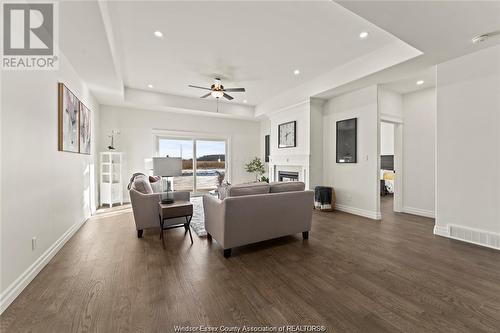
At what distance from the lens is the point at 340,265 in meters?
2.45

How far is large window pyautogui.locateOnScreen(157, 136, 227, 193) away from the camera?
6.91 meters

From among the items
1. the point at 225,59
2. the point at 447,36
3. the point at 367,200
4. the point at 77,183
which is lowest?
the point at 367,200

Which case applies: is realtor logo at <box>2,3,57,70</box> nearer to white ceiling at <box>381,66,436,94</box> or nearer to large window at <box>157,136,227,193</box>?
large window at <box>157,136,227,193</box>

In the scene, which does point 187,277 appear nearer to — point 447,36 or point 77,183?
point 77,183

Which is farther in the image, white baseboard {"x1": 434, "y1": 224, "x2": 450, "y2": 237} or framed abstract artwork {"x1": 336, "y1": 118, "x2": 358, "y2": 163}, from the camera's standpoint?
framed abstract artwork {"x1": 336, "y1": 118, "x2": 358, "y2": 163}

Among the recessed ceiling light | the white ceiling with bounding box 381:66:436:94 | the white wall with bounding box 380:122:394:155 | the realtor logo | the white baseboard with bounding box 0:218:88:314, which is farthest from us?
the white wall with bounding box 380:122:394:155

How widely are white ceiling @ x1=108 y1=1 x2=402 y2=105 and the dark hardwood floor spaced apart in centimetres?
310

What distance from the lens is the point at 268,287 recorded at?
202 cm

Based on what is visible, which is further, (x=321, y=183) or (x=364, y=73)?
(x=321, y=183)

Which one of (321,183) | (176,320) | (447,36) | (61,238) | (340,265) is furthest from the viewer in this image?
(321,183)

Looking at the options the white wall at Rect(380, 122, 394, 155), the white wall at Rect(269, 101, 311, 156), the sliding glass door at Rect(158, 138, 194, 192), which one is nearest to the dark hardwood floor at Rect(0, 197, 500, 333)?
the white wall at Rect(269, 101, 311, 156)

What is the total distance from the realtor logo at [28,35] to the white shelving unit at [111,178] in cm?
320

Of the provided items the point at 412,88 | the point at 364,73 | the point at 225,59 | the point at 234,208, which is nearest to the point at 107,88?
the point at 225,59

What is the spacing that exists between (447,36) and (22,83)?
4854 millimetres
